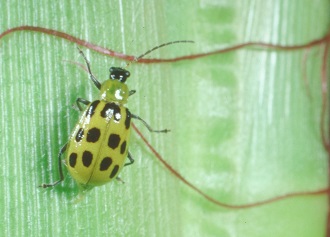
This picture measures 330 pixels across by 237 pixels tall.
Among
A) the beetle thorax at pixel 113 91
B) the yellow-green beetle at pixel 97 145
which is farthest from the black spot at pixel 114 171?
the beetle thorax at pixel 113 91

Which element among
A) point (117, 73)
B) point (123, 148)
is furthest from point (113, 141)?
point (117, 73)

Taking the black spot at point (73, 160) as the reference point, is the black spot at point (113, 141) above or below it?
above

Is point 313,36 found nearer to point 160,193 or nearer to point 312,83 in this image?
point 312,83

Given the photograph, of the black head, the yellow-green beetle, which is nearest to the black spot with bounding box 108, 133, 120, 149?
the yellow-green beetle

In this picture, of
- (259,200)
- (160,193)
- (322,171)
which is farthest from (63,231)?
(322,171)

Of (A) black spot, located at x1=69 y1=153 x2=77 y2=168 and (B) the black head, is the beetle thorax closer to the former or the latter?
(B) the black head

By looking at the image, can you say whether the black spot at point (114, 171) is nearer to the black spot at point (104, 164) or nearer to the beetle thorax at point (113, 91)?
the black spot at point (104, 164)

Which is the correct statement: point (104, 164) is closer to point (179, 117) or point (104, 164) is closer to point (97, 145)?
point (97, 145)
